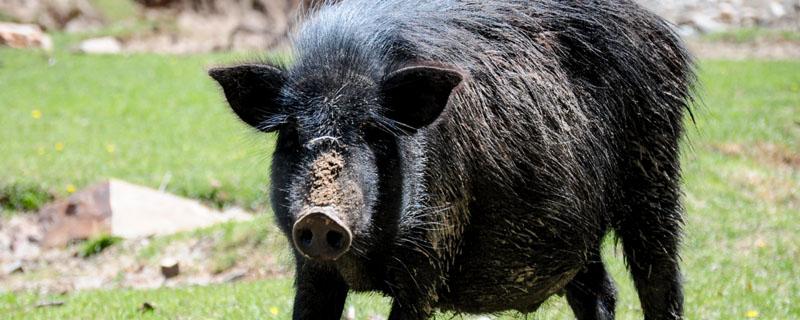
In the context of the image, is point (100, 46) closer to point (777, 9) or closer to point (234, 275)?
point (234, 275)

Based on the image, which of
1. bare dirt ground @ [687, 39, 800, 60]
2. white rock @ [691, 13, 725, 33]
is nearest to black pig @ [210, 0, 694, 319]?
bare dirt ground @ [687, 39, 800, 60]

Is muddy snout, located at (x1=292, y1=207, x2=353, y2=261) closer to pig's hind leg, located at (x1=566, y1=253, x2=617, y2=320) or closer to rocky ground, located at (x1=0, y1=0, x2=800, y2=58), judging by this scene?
pig's hind leg, located at (x1=566, y1=253, x2=617, y2=320)

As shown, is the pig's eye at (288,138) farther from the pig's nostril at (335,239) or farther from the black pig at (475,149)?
the pig's nostril at (335,239)

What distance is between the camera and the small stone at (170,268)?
8.52m

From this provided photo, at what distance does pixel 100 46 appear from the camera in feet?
69.5

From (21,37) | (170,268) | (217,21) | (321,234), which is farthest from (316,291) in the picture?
(217,21)

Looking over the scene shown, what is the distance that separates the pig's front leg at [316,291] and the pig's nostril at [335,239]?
615 mm

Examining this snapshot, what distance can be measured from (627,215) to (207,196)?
21.7 ft

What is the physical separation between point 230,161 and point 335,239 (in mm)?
9076

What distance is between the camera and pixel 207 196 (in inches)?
421

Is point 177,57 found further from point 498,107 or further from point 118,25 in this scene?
point 498,107

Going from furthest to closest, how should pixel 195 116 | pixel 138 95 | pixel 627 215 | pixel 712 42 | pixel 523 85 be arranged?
1. pixel 712 42
2. pixel 138 95
3. pixel 195 116
4. pixel 627 215
5. pixel 523 85

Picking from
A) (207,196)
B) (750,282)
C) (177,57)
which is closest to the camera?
(750,282)

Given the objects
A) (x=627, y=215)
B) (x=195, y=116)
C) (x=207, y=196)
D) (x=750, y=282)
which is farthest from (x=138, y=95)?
(x=627, y=215)
